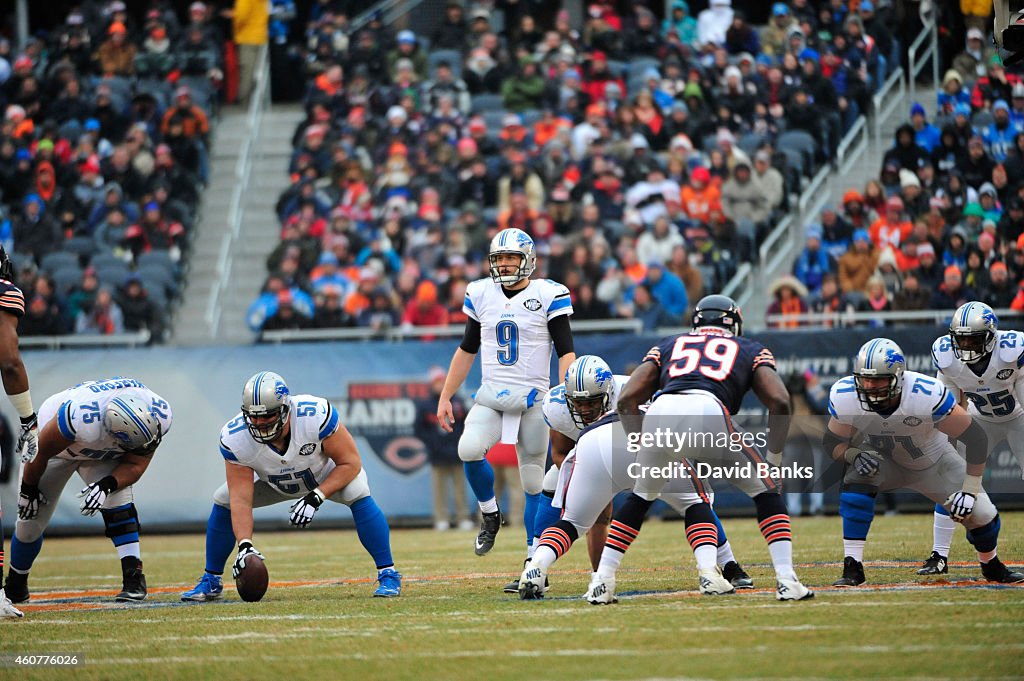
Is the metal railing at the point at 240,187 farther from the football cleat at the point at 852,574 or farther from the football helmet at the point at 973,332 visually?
the football cleat at the point at 852,574

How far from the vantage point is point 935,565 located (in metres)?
8.30

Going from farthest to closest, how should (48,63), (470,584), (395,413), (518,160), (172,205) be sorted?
(48,63), (172,205), (518,160), (395,413), (470,584)

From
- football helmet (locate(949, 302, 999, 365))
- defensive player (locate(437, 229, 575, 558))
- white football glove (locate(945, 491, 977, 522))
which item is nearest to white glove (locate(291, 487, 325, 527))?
defensive player (locate(437, 229, 575, 558))

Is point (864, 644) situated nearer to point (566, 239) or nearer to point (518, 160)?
point (566, 239)

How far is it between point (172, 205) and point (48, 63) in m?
3.77

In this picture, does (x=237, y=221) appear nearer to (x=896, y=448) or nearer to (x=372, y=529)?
(x=372, y=529)

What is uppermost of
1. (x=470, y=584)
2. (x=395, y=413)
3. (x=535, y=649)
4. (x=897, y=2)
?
(x=897, y=2)

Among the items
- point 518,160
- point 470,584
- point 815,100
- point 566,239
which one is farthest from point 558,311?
point 815,100

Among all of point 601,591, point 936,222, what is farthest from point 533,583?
point 936,222

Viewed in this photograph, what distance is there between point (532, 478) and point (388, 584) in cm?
124

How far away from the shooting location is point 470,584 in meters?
8.55

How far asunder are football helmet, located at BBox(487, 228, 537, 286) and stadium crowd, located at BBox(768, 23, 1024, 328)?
637 centimetres

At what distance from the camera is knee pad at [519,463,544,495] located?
28.7 feet

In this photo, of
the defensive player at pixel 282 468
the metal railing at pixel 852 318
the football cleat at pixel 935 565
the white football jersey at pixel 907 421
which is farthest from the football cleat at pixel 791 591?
the metal railing at pixel 852 318
